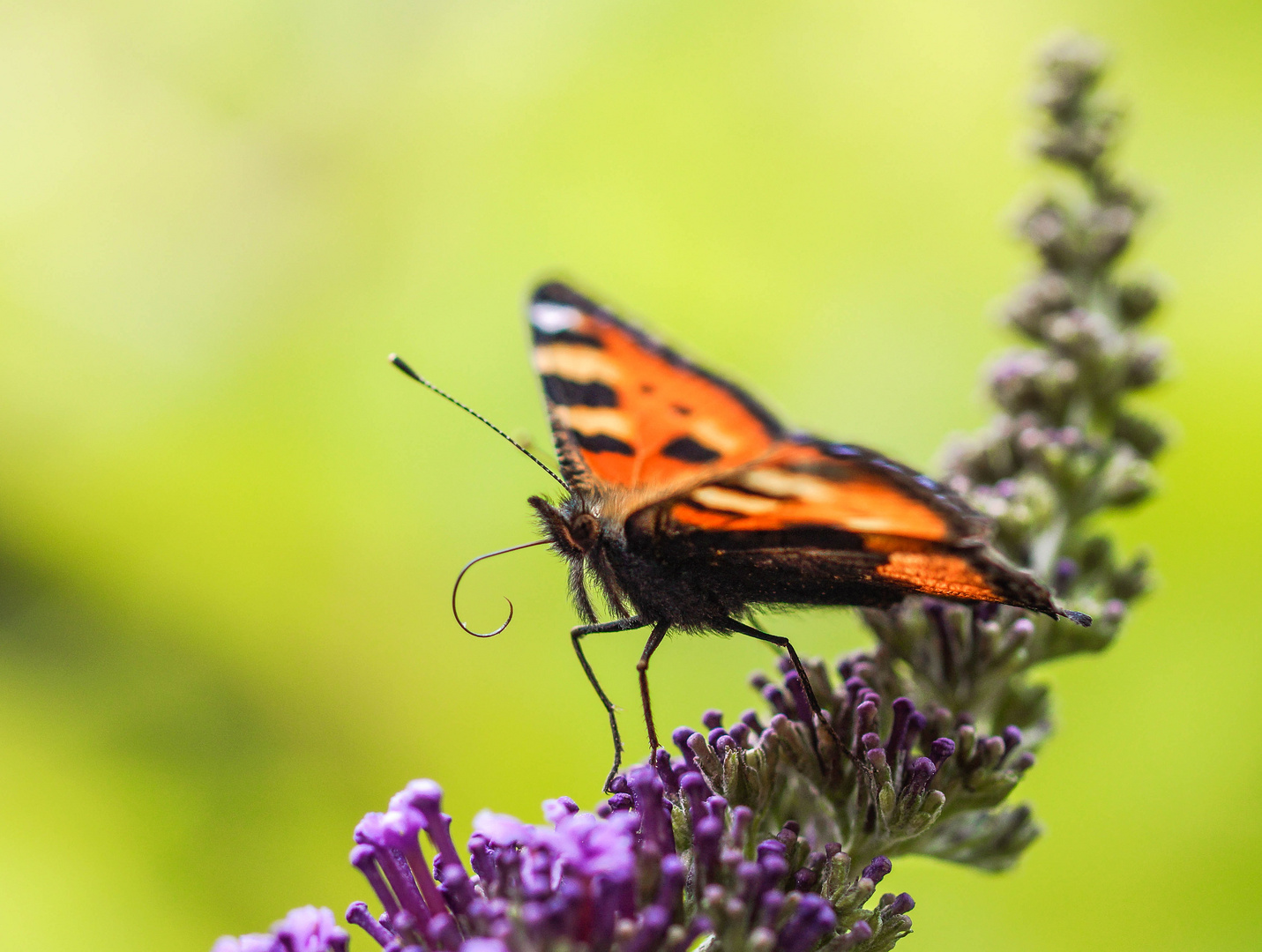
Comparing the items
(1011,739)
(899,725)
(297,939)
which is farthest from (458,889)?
(1011,739)

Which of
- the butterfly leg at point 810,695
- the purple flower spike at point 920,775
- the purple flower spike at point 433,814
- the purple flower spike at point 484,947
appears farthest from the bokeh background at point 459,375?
the purple flower spike at point 484,947

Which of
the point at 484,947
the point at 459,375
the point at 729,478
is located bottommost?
the point at 484,947

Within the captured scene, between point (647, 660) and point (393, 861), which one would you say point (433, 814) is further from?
point (647, 660)

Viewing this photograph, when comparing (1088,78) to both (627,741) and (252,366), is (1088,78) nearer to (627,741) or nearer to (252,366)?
(627,741)

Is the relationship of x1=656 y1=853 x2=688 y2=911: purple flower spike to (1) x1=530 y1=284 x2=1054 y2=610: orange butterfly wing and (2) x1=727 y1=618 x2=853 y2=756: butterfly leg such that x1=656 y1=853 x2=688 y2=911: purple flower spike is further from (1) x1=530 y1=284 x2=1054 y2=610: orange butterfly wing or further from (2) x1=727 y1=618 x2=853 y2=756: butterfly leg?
(1) x1=530 y1=284 x2=1054 y2=610: orange butterfly wing

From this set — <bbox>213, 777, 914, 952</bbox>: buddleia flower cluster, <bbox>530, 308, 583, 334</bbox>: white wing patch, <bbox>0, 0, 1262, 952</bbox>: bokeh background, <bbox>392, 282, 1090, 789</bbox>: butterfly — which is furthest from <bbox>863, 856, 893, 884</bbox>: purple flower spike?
<bbox>0, 0, 1262, 952</bbox>: bokeh background

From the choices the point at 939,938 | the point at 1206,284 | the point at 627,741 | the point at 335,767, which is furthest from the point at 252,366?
the point at 1206,284
